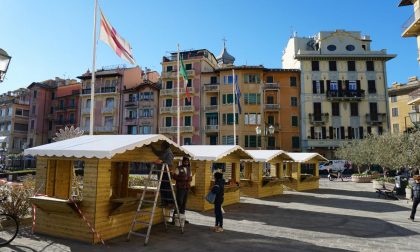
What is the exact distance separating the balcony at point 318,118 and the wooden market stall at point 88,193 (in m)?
41.3

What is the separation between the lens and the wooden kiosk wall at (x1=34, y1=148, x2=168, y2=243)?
8.58 metres

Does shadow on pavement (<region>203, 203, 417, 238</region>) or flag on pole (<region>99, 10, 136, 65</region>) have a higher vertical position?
flag on pole (<region>99, 10, 136, 65</region>)

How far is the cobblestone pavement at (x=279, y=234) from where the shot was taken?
8375 millimetres

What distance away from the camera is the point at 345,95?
48469 mm

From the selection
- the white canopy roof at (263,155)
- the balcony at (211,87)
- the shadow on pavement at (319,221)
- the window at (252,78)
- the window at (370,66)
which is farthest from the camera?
the balcony at (211,87)

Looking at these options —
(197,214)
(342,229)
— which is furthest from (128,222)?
(342,229)

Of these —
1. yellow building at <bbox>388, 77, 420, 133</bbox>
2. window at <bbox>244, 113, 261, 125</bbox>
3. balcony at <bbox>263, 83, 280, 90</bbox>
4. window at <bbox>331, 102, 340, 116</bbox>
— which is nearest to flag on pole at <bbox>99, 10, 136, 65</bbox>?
window at <bbox>244, 113, 261, 125</bbox>

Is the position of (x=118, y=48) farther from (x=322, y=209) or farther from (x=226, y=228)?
(x=322, y=209)

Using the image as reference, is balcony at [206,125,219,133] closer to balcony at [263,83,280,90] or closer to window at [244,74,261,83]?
window at [244,74,261,83]

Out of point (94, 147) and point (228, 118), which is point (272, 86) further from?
point (94, 147)

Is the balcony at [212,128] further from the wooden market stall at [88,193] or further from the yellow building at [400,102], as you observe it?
the wooden market stall at [88,193]

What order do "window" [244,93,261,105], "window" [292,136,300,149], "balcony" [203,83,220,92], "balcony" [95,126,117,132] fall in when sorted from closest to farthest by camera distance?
"window" [292,136,300,149]
"window" [244,93,261,105]
"balcony" [203,83,220,92]
"balcony" [95,126,117,132]

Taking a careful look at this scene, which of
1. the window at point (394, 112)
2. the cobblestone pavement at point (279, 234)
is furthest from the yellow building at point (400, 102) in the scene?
the cobblestone pavement at point (279, 234)

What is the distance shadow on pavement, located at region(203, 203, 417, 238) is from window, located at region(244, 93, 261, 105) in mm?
34714
